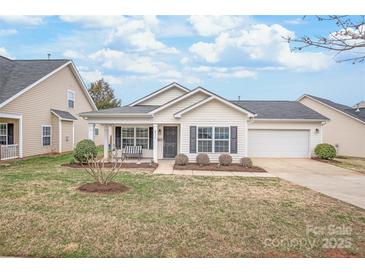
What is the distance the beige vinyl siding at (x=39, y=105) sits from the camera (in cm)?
1626

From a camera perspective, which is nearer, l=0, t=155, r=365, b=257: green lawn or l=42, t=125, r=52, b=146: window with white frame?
l=0, t=155, r=365, b=257: green lawn

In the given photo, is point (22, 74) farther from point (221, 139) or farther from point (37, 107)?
point (221, 139)

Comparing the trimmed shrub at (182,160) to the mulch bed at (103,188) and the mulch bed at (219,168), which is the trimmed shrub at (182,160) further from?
the mulch bed at (103,188)

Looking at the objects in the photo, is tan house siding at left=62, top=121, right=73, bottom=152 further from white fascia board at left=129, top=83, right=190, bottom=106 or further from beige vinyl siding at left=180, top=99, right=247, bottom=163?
beige vinyl siding at left=180, top=99, right=247, bottom=163

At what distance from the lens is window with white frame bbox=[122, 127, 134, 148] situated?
16.5 meters

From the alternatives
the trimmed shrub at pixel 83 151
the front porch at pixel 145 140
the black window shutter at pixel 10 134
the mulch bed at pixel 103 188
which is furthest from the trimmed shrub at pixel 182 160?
the black window shutter at pixel 10 134

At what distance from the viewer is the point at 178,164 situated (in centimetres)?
1358

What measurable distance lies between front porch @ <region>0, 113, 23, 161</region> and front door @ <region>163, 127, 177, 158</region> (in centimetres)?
825

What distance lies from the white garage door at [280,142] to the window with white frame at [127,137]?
7.77 metres

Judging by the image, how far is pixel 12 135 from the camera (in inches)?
633

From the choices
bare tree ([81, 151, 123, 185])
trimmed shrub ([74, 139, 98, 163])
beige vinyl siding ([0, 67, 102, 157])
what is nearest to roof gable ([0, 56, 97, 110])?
beige vinyl siding ([0, 67, 102, 157])

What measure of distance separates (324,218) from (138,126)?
39.4ft
